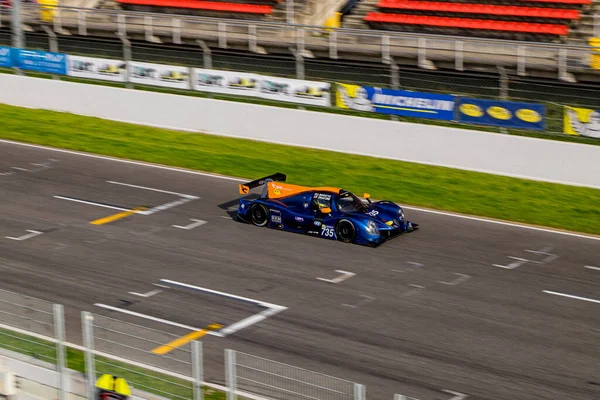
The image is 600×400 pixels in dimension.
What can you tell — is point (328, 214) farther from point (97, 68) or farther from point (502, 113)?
point (97, 68)

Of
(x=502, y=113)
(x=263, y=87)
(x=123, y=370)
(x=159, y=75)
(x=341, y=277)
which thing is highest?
(x=159, y=75)

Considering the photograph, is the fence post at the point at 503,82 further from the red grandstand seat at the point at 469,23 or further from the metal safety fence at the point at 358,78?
the red grandstand seat at the point at 469,23

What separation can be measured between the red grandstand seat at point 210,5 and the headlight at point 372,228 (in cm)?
2135

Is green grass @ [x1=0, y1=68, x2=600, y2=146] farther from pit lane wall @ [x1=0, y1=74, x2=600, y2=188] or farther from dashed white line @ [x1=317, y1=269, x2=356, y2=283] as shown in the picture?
dashed white line @ [x1=317, y1=269, x2=356, y2=283]

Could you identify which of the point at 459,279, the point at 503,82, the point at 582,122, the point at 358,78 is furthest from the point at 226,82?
the point at 459,279

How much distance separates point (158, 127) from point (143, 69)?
2.44 meters

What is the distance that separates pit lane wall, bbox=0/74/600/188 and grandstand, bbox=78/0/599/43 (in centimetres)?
941

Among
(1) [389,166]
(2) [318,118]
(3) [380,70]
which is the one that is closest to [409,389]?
(1) [389,166]

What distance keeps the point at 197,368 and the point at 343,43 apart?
22176 mm

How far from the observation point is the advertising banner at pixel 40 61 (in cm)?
3216

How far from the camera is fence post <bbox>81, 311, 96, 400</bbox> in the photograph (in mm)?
10906

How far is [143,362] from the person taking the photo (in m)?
10.8

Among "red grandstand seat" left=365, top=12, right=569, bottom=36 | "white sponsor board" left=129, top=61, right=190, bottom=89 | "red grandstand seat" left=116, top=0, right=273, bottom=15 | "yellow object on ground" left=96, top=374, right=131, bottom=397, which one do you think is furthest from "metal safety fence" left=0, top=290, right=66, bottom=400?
"red grandstand seat" left=116, top=0, right=273, bottom=15

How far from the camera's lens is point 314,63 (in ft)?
101
